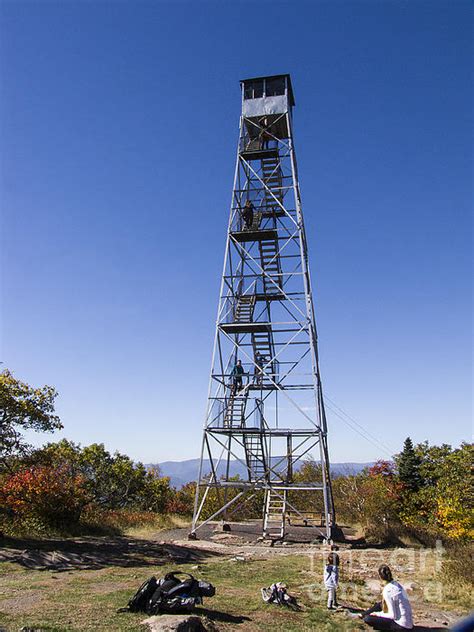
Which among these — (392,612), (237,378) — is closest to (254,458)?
(237,378)

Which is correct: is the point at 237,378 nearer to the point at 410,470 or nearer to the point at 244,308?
the point at 244,308

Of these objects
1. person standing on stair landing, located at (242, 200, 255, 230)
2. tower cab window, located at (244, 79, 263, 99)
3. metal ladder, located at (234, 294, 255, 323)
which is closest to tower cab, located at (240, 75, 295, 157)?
tower cab window, located at (244, 79, 263, 99)

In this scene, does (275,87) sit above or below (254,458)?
above

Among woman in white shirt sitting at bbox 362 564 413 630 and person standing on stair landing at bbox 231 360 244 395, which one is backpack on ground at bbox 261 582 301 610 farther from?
person standing on stair landing at bbox 231 360 244 395

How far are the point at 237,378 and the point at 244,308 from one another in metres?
3.01

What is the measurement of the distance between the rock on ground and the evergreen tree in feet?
101

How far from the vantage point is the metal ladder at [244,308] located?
62.9 feet

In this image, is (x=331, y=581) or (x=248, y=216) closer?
(x=331, y=581)

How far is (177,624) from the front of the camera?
21.1 ft

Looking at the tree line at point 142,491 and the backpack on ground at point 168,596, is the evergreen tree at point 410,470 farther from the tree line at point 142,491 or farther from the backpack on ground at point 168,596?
the backpack on ground at point 168,596

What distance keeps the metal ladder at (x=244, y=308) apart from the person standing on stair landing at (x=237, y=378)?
1934mm

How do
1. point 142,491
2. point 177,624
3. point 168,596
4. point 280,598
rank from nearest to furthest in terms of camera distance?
1. point 177,624
2. point 168,596
3. point 280,598
4. point 142,491

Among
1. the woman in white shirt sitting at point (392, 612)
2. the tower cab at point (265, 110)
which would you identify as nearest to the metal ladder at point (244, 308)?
the tower cab at point (265, 110)

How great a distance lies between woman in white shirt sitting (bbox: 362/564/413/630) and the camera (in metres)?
7.03
